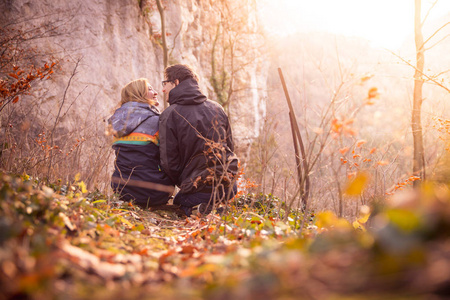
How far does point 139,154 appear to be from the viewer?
4000 mm

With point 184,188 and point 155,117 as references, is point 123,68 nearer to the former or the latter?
point 155,117

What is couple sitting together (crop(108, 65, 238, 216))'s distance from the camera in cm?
385

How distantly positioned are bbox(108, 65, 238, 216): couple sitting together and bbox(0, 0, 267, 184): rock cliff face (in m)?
0.90

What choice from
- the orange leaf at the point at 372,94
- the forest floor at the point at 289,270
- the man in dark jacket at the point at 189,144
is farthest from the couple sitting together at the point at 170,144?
the forest floor at the point at 289,270

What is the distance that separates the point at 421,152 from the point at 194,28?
1009cm

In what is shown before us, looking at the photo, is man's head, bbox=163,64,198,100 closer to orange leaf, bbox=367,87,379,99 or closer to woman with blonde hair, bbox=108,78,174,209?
woman with blonde hair, bbox=108,78,174,209

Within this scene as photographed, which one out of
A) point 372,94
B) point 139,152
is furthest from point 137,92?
point 372,94

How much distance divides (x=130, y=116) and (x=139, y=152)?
1.49ft

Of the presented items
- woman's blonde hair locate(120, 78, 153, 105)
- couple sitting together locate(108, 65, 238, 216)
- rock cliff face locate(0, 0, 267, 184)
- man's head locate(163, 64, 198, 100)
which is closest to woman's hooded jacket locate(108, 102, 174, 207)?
couple sitting together locate(108, 65, 238, 216)

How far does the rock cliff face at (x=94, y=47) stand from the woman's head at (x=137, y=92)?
0.85m

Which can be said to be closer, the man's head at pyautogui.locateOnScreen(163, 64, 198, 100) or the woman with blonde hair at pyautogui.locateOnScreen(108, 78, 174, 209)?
the woman with blonde hair at pyautogui.locateOnScreen(108, 78, 174, 209)

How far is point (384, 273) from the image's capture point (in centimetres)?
86

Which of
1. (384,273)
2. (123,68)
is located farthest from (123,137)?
(123,68)

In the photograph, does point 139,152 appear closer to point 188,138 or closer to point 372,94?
point 188,138
